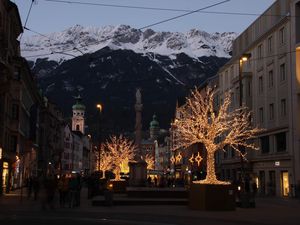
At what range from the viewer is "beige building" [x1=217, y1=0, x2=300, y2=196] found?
53031mm

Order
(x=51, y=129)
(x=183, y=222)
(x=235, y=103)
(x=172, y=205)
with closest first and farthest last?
1. (x=183, y=222)
2. (x=172, y=205)
3. (x=235, y=103)
4. (x=51, y=129)

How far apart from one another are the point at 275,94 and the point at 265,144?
6.37 metres

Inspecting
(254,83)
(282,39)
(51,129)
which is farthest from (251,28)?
(51,129)

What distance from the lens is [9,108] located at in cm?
5688

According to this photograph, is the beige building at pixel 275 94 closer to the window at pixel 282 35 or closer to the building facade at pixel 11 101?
the window at pixel 282 35

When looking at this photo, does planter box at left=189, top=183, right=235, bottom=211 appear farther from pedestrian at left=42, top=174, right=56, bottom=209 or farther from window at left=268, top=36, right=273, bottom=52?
window at left=268, top=36, right=273, bottom=52

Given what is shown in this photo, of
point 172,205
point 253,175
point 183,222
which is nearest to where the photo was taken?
point 183,222

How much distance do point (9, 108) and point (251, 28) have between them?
102 feet

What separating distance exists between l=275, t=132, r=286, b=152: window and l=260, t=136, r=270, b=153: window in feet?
9.40

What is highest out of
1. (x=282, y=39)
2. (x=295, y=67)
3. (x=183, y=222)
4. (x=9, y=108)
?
(x=282, y=39)

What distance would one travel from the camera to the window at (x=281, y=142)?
5616 centimetres

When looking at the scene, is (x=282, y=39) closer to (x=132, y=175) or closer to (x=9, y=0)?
(x=132, y=175)

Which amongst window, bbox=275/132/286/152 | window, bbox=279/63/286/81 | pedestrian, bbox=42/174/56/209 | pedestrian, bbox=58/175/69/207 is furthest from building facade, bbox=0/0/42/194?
window, bbox=275/132/286/152

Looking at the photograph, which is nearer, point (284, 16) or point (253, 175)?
point (284, 16)
